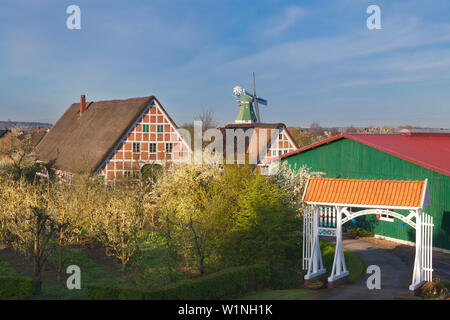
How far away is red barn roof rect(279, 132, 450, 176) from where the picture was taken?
25766 millimetres

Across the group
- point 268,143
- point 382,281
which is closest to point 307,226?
point 382,281

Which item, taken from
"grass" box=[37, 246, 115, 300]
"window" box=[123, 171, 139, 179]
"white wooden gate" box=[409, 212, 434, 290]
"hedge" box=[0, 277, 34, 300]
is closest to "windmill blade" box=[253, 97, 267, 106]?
"window" box=[123, 171, 139, 179]

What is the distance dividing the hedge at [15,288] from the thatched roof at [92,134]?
17.9 meters

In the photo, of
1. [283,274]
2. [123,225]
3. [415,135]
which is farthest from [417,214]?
[415,135]

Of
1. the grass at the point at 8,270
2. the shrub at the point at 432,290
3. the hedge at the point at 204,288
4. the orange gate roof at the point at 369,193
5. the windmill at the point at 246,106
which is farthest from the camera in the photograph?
the windmill at the point at 246,106

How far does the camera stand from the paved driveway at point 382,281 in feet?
50.3

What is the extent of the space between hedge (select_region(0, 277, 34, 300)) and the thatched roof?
17.9 m

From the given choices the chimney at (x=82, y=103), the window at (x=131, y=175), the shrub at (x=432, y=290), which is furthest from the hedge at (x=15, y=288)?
the chimney at (x=82, y=103)

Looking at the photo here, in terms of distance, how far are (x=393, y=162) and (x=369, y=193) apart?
38.0 feet

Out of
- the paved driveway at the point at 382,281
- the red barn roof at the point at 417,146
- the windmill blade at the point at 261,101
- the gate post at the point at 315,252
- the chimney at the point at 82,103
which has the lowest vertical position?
the paved driveway at the point at 382,281

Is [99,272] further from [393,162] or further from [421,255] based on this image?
[393,162]

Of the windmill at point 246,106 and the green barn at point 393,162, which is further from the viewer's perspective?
the windmill at point 246,106

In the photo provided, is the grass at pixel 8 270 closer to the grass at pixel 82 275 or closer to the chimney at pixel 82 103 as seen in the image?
the grass at pixel 82 275
